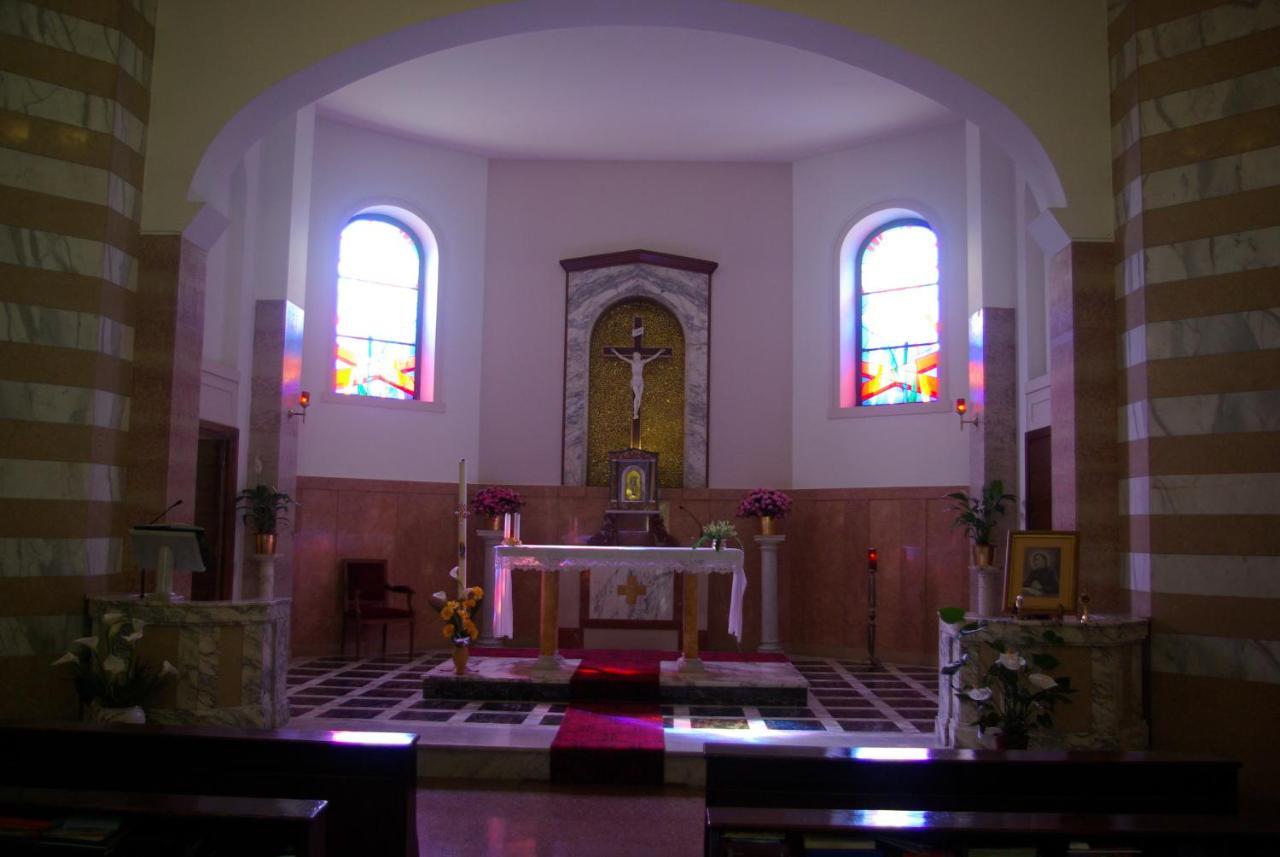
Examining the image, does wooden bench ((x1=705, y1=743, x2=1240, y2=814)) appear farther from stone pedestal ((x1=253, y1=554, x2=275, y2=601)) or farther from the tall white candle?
stone pedestal ((x1=253, y1=554, x2=275, y2=601))

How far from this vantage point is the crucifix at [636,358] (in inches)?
480

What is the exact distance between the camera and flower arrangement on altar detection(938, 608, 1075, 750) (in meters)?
5.57

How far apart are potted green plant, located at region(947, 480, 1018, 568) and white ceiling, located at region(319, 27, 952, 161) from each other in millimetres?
4046

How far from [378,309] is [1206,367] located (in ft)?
28.9

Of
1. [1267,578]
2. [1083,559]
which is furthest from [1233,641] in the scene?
[1083,559]

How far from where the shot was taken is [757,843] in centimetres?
327

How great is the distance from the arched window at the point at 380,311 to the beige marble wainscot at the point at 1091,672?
7816 mm

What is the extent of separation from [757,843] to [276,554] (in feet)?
26.3

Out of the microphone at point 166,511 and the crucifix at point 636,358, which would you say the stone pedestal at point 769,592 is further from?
the microphone at point 166,511

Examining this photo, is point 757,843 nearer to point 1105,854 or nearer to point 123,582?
point 1105,854

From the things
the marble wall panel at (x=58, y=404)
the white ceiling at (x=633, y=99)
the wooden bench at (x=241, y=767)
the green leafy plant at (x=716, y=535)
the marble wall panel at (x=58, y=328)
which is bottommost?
the wooden bench at (x=241, y=767)

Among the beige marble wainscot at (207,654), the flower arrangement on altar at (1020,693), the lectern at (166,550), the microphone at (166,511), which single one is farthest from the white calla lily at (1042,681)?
the microphone at (166,511)

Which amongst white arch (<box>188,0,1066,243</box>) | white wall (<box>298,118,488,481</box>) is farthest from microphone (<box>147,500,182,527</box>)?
white wall (<box>298,118,488,481</box>)

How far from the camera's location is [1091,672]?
598 cm
